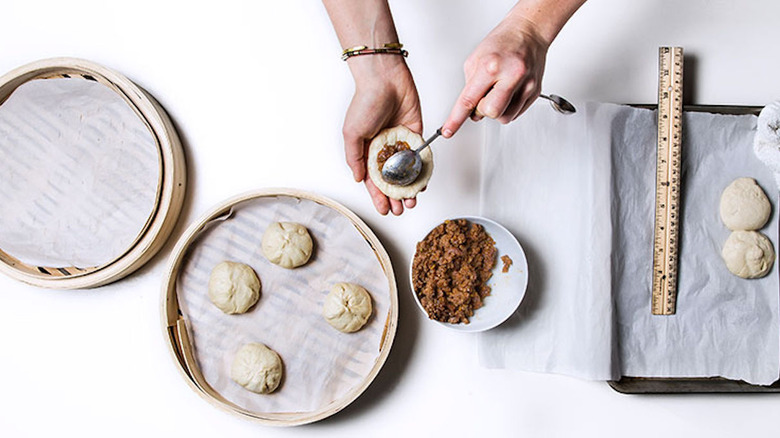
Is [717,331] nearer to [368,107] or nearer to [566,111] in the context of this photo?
[566,111]

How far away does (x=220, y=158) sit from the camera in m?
1.12

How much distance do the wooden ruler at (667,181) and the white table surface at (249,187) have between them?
11 centimetres

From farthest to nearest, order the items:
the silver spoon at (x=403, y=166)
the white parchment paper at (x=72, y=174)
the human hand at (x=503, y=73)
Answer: the white parchment paper at (x=72, y=174), the silver spoon at (x=403, y=166), the human hand at (x=503, y=73)

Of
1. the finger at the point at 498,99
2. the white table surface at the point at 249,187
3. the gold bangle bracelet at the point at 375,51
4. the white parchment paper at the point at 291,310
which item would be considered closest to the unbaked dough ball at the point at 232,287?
the white parchment paper at the point at 291,310

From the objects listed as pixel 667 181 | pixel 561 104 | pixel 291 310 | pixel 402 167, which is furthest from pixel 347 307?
pixel 667 181

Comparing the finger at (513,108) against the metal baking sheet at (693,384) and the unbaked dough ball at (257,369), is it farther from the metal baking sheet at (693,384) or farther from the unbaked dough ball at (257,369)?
the unbaked dough ball at (257,369)

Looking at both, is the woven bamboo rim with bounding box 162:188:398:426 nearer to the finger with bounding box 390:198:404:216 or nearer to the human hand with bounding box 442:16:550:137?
the finger with bounding box 390:198:404:216

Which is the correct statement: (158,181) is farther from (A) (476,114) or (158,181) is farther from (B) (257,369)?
(A) (476,114)

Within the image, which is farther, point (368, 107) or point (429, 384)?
point (429, 384)

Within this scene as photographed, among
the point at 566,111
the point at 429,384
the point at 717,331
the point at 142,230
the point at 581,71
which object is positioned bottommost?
the point at 429,384

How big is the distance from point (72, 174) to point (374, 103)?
0.57 metres

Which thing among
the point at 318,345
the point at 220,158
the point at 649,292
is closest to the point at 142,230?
the point at 220,158

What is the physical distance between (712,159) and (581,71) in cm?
29

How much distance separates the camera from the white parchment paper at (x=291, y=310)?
1.08 meters
